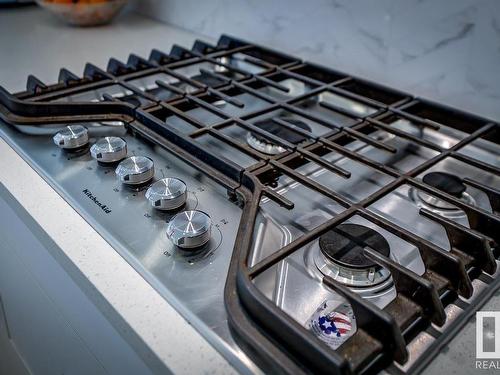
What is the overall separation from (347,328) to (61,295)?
337 mm

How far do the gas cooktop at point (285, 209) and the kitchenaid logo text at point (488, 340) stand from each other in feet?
0.04

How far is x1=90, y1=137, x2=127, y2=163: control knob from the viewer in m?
0.60

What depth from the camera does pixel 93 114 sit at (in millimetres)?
696

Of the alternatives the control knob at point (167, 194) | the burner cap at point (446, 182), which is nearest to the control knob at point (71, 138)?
the control knob at point (167, 194)

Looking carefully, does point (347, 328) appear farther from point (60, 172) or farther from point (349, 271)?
point (60, 172)

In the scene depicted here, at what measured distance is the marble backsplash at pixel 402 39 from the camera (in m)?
0.71

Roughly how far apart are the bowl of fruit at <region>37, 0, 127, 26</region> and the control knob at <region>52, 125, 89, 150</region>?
633 millimetres

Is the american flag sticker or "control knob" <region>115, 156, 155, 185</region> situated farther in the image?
"control knob" <region>115, 156, 155, 185</region>

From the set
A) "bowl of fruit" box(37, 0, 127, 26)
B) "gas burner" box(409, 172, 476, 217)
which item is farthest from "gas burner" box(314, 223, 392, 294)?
"bowl of fruit" box(37, 0, 127, 26)

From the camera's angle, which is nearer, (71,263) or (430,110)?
(71,263)

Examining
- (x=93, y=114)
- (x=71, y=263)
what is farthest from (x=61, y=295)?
(x=93, y=114)

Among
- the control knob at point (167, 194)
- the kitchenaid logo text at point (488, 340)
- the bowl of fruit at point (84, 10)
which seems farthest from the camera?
the bowl of fruit at point (84, 10)

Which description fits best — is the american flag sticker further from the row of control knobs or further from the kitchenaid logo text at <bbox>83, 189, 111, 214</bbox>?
the kitchenaid logo text at <bbox>83, 189, 111, 214</bbox>

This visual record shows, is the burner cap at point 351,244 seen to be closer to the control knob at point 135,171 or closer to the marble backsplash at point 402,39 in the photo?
the control knob at point 135,171
